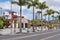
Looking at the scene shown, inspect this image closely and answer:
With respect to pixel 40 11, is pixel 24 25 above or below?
below

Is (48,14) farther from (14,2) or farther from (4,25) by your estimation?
(14,2)

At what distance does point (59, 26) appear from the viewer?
159375mm

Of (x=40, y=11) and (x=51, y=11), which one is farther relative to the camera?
(x=51, y=11)

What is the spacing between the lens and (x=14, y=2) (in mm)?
67062

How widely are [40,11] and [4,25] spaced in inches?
829

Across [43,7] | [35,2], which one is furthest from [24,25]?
[35,2]

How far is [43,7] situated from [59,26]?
214ft

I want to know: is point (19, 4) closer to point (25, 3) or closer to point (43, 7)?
point (25, 3)

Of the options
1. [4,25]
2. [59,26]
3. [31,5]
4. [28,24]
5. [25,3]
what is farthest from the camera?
[59,26]

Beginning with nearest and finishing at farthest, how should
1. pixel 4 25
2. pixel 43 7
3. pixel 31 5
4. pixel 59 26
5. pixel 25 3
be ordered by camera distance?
pixel 25 3 < pixel 31 5 < pixel 43 7 < pixel 4 25 < pixel 59 26

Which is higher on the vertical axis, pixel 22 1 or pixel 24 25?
pixel 22 1

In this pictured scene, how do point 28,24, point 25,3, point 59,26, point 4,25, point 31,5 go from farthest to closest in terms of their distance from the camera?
point 59,26 < point 28,24 < point 4,25 < point 31,5 < point 25,3

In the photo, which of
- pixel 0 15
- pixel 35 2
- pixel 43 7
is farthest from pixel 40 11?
pixel 0 15

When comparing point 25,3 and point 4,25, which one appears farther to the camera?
point 4,25
